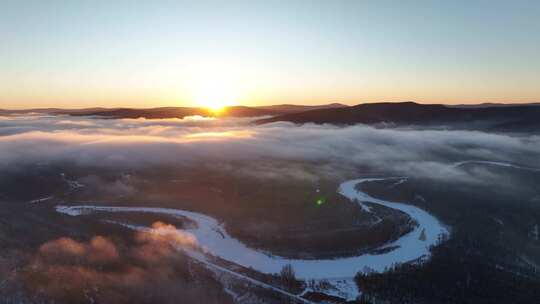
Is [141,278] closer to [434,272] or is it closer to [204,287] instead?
[204,287]

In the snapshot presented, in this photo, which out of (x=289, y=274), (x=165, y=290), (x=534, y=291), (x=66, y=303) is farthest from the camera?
(x=289, y=274)

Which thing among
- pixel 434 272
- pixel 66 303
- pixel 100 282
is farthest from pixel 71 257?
pixel 434 272

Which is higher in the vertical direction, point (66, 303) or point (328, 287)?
point (66, 303)

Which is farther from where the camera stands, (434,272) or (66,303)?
(434,272)

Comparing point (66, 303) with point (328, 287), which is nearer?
point (66, 303)

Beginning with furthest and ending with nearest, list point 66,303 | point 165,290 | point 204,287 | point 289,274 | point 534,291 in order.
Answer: point 289,274 < point 534,291 < point 204,287 < point 165,290 < point 66,303

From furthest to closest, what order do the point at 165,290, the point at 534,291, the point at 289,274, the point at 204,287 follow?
the point at 289,274, the point at 534,291, the point at 204,287, the point at 165,290

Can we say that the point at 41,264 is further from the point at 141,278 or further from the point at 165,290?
the point at 165,290

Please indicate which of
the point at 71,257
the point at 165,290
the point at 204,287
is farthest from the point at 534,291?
the point at 71,257

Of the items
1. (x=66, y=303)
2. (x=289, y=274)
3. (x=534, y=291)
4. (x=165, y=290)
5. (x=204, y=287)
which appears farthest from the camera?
(x=289, y=274)
